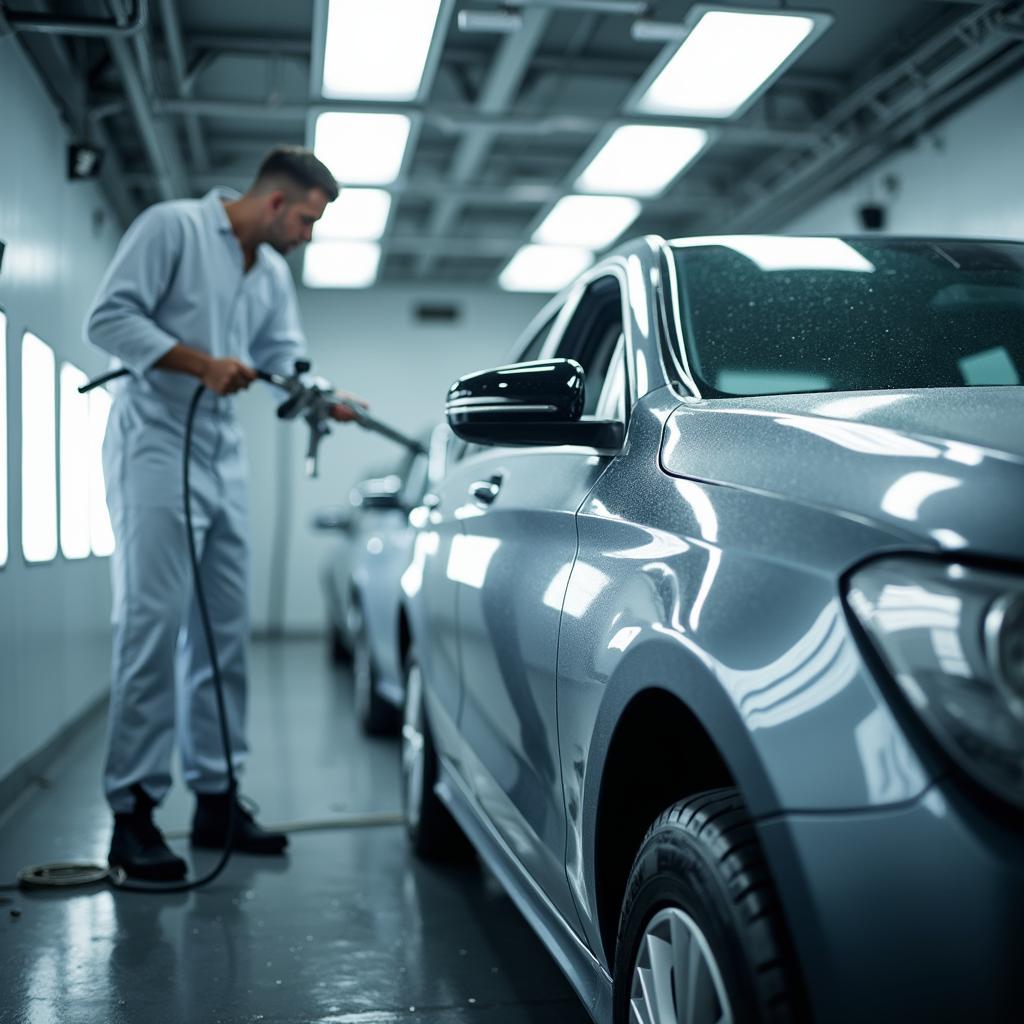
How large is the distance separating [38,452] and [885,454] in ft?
15.1

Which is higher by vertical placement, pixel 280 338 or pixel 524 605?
pixel 280 338

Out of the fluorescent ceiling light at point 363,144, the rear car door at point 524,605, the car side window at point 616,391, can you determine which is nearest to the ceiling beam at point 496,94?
the fluorescent ceiling light at point 363,144

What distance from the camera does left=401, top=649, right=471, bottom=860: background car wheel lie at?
11.3 feet

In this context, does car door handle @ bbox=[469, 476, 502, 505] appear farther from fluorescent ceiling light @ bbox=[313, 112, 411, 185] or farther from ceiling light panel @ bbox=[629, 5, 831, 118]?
fluorescent ceiling light @ bbox=[313, 112, 411, 185]

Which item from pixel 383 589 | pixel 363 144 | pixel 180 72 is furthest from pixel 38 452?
pixel 363 144

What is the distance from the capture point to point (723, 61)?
555cm

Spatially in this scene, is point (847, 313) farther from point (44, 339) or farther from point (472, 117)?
point (472, 117)

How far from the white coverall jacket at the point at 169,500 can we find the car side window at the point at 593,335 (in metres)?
1.29

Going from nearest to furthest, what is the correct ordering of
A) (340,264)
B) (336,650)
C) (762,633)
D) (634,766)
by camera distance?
(762,633)
(634,766)
(336,650)
(340,264)

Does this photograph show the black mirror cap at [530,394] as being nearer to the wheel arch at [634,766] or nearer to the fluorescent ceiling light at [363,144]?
the wheel arch at [634,766]

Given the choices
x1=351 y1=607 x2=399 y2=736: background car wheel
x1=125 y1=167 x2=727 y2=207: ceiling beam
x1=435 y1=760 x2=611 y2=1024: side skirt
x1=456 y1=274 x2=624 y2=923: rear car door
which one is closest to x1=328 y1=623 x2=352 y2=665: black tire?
x1=351 y1=607 x2=399 y2=736: background car wheel

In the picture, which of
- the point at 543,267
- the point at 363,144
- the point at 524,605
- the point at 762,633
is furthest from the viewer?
the point at 543,267

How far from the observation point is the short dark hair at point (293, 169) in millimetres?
3717

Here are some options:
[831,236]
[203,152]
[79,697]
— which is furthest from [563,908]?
[203,152]
